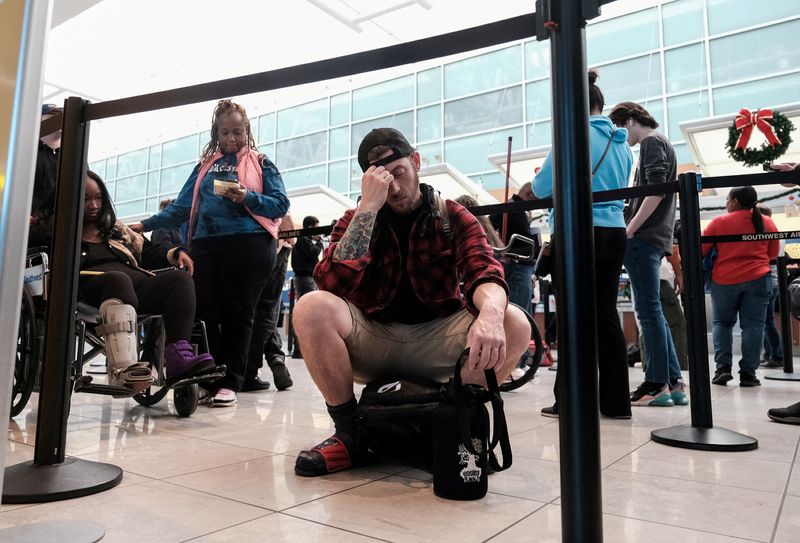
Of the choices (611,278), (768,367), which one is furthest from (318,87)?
(611,278)

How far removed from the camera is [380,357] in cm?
155

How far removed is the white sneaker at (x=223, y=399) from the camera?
2.54m

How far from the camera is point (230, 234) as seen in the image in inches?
102

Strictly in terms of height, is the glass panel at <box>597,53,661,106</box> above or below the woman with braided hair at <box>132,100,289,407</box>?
above

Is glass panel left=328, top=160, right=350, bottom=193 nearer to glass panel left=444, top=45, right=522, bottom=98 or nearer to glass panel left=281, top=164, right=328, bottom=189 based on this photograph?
glass panel left=281, top=164, right=328, bottom=189

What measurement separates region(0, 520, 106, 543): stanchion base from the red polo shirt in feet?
11.5

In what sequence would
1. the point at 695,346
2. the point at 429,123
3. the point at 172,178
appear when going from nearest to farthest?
the point at 695,346, the point at 429,123, the point at 172,178

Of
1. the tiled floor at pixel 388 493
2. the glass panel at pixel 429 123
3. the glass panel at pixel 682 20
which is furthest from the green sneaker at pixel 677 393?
the glass panel at pixel 429 123

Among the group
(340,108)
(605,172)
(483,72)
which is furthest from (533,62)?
(605,172)

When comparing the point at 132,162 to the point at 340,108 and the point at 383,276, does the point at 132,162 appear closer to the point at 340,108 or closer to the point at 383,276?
the point at 340,108

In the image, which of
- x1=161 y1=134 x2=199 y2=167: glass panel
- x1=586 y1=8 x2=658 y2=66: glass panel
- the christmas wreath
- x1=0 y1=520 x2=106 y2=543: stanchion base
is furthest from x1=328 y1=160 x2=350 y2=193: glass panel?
x1=0 y1=520 x2=106 y2=543: stanchion base

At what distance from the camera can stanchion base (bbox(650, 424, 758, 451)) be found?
1.63m

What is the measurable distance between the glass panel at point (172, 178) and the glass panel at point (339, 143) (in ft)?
15.4

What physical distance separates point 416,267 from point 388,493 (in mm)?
611
